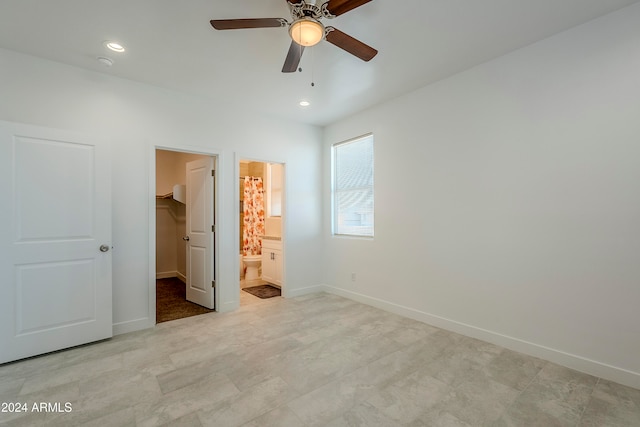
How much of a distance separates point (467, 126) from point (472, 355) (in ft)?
7.43

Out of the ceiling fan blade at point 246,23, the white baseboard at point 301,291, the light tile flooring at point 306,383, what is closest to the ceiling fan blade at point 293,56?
the ceiling fan blade at point 246,23

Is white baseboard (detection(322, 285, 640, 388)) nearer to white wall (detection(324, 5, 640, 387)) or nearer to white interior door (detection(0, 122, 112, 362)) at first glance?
white wall (detection(324, 5, 640, 387))

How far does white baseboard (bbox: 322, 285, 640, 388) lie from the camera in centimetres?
221

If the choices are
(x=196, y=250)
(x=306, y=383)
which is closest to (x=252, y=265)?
(x=196, y=250)

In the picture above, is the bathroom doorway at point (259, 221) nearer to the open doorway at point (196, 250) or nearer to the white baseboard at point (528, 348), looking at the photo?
the open doorway at point (196, 250)

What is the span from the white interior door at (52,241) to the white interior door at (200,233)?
3.89 ft

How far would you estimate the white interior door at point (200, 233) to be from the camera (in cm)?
395

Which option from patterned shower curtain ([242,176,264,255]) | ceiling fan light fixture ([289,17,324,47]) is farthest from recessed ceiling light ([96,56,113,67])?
patterned shower curtain ([242,176,264,255])

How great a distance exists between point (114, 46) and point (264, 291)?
12.4ft

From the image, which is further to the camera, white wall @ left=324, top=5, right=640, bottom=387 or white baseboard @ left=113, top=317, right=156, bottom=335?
white baseboard @ left=113, top=317, right=156, bottom=335

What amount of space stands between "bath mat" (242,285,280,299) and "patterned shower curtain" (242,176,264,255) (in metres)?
1.06

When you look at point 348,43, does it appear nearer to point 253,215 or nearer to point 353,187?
point 353,187

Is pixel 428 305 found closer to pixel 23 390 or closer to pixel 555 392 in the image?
pixel 555 392

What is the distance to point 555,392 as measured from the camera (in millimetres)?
2094
